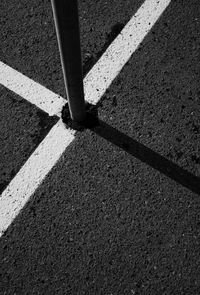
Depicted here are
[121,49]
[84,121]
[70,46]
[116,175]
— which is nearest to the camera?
[70,46]

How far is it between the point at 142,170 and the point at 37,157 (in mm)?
835

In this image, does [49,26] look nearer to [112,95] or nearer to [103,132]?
[112,95]

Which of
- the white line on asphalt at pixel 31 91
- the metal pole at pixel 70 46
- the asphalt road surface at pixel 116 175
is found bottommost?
the asphalt road surface at pixel 116 175

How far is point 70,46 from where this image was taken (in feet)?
6.56

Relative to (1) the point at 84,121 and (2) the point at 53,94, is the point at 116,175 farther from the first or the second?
(2) the point at 53,94

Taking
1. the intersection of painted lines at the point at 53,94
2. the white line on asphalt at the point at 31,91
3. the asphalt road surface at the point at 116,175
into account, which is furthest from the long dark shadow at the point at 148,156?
the white line on asphalt at the point at 31,91

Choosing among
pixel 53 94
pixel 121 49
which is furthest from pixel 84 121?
pixel 121 49

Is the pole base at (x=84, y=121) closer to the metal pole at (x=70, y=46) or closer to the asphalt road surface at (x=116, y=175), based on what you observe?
the asphalt road surface at (x=116, y=175)

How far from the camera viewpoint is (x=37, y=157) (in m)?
2.77

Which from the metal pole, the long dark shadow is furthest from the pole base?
the metal pole

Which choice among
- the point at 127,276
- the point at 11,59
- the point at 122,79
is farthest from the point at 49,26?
the point at 127,276

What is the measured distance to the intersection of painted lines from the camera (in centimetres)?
266

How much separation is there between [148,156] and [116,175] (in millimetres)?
299

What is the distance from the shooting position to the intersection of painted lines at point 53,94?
2.66 m
